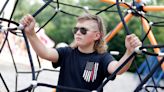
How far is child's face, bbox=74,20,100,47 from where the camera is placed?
0.95 metres

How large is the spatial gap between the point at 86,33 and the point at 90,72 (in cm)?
9

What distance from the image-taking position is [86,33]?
38.1 inches

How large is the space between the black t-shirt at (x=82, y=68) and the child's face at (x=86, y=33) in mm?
34

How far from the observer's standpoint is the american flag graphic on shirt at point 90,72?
3.12 ft

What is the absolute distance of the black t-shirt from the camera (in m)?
0.95

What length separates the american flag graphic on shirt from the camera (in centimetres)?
95

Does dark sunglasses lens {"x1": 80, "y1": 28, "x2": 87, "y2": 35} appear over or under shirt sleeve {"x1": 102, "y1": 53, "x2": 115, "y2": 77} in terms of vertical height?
over

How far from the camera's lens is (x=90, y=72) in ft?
3.14

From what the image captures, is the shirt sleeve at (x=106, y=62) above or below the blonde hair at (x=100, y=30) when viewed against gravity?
below

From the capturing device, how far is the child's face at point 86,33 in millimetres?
951

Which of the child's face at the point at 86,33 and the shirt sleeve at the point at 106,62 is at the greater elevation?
the child's face at the point at 86,33

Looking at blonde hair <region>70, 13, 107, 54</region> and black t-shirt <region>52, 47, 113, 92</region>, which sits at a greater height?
blonde hair <region>70, 13, 107, 54</region>

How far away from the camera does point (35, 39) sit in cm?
90

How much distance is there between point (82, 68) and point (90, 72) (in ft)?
0.07
